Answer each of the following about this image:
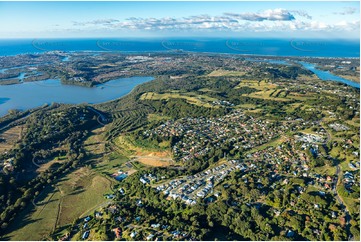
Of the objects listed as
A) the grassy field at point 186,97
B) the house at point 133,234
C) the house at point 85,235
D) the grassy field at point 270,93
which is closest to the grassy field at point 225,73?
the grassy field at point 270,93

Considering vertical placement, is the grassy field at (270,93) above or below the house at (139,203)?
above

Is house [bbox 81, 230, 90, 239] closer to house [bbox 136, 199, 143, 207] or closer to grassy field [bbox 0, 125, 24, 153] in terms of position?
house [bbox 136, 199, 143, 207]

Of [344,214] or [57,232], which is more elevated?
[344,214]

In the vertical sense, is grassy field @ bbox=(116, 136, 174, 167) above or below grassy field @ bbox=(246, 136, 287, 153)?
below

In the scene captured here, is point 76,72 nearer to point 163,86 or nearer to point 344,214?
point 163,86

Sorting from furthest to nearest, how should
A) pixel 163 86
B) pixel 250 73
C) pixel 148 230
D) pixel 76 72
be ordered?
pixel 76 72
pixel 250 73
pixel 163 86
pixel 148 230

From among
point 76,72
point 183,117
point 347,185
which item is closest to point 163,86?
point 183,117

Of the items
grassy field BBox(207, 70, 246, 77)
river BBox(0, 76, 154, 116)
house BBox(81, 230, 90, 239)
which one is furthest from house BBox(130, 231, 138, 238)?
grassy field BBox(207, 70, 246, 77)

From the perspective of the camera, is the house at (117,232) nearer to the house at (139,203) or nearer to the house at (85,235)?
the house at (85,235)

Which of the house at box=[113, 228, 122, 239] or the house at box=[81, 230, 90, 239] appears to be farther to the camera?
the house at box=[81, 230, 90, 239]

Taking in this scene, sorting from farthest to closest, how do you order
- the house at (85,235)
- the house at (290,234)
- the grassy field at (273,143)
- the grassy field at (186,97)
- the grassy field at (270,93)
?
the grassy field at (186,97) → the grassy field at (270,93) → the grassy field at (273,143) → the house at (85,235) → the house at (290,234)

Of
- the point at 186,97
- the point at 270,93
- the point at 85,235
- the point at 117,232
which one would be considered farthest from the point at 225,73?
the point at 85,235
